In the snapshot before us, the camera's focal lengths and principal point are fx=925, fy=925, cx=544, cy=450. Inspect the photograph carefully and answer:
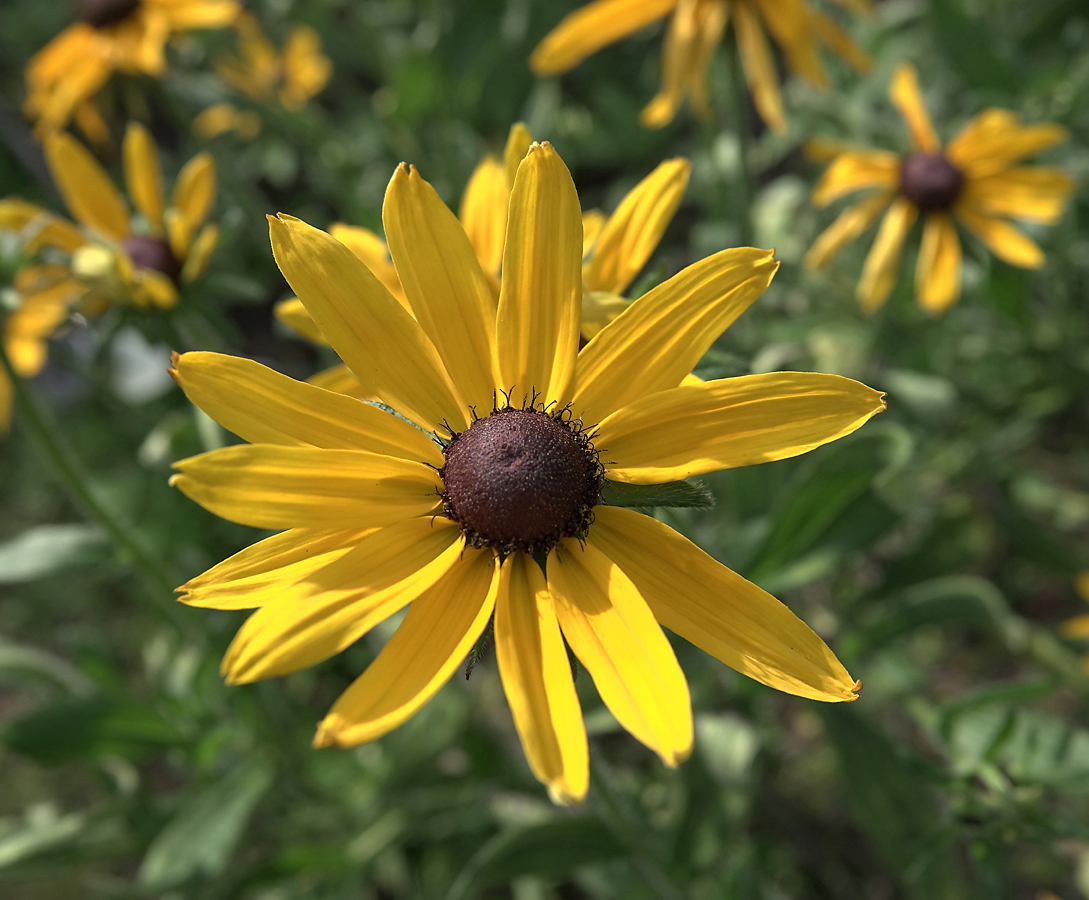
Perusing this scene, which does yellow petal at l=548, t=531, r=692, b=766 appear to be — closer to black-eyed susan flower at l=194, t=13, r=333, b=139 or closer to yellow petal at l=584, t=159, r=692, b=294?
yellow petal at l=584, t=159, r=692, b=294

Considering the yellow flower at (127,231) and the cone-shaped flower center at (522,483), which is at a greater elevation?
the yellow flower at (127,231)

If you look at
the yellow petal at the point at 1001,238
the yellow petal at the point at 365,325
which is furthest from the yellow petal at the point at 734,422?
the yellow petal at the point at 1001,238

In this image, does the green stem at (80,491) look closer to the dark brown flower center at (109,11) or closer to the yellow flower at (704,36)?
the yellow flower at (704,36)

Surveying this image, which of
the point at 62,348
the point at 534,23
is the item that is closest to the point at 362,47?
the point at 534,23

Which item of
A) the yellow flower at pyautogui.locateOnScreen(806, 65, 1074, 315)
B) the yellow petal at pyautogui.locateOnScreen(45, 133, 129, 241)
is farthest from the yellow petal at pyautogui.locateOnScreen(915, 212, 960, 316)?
the yellow petal at pyautogui.locateOnScreen(45, 133, 129, 241)

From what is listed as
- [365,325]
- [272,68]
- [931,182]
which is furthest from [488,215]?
[272,68]

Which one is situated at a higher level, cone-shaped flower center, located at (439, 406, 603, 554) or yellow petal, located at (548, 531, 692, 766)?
cone-shaped flower center, located at (439, 406, 603, 554)
